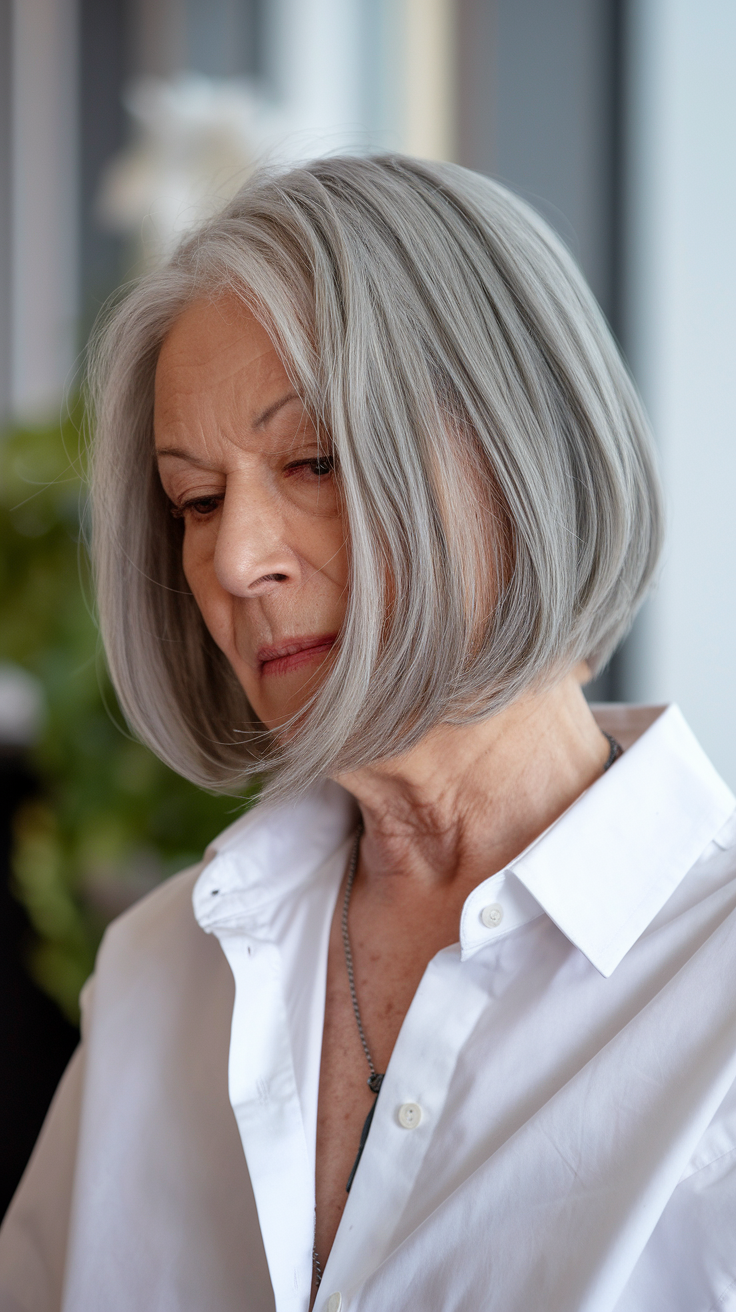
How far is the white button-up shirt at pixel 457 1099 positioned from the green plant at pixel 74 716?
3.12 ft

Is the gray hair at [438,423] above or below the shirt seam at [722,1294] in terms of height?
above

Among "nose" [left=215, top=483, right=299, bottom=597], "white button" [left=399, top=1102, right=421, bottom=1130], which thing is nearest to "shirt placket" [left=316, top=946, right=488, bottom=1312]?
"white button" [left=399, top=1102, right=421, bottom=1130]

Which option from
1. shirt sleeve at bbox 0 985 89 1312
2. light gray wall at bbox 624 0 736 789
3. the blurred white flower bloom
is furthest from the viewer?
the blurred white flower bloom

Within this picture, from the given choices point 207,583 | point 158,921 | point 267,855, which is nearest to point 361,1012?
point 267,855

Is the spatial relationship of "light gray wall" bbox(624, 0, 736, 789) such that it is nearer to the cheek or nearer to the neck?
the neck

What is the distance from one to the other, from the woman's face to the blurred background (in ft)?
0.84

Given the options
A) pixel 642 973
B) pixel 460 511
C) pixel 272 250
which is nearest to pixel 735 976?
pixel 642 973

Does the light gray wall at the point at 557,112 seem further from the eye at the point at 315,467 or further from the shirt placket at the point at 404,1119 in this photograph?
the shirt placket at the point at 404,1119

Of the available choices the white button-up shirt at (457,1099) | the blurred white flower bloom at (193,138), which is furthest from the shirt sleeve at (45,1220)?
the blurred white flower bloom at (193,138)

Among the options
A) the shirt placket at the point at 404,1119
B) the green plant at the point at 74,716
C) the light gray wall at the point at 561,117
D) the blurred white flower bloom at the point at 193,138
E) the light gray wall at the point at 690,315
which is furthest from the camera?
the blurred white flower bloom at the point at 193,138

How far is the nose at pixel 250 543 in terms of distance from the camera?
93 centimetres

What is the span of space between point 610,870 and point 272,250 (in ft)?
2.22

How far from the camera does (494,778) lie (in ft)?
3.36

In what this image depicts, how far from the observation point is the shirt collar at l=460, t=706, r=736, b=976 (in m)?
0.87
